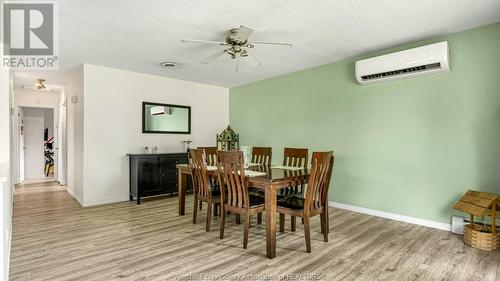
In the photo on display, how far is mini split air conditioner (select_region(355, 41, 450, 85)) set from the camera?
3080 millimetres

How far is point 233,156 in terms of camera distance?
2.70 m

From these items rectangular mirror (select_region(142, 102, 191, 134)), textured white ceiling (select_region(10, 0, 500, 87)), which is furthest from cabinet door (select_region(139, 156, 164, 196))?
textured white ceiling (select_region(10, 0, 500, 87))

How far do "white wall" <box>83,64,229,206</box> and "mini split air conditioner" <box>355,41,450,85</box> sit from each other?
3.47 metres

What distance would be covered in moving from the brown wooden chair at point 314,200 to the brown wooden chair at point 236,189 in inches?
11.0

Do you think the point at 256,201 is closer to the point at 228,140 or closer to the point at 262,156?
the point at 262,156

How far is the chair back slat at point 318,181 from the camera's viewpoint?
100 inches

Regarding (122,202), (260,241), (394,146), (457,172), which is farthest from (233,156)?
(122,202)

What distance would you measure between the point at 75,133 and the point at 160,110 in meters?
1.53

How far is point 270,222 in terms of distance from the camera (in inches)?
Result: 98.1

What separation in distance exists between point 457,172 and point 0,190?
4.11 metres

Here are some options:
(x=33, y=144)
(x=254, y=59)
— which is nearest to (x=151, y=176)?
(x=254, y=59)

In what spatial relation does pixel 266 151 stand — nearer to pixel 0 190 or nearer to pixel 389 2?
pixel 389 2

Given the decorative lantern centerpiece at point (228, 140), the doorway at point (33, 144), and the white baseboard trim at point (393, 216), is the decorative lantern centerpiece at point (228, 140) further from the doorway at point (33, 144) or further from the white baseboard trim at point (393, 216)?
the doorway at point (33, 144)

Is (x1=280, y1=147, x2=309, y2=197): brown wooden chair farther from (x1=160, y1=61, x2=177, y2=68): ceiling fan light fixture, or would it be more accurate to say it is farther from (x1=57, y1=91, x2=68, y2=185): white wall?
(x1=57, y1=91, x2=68, y2=185): white wall
